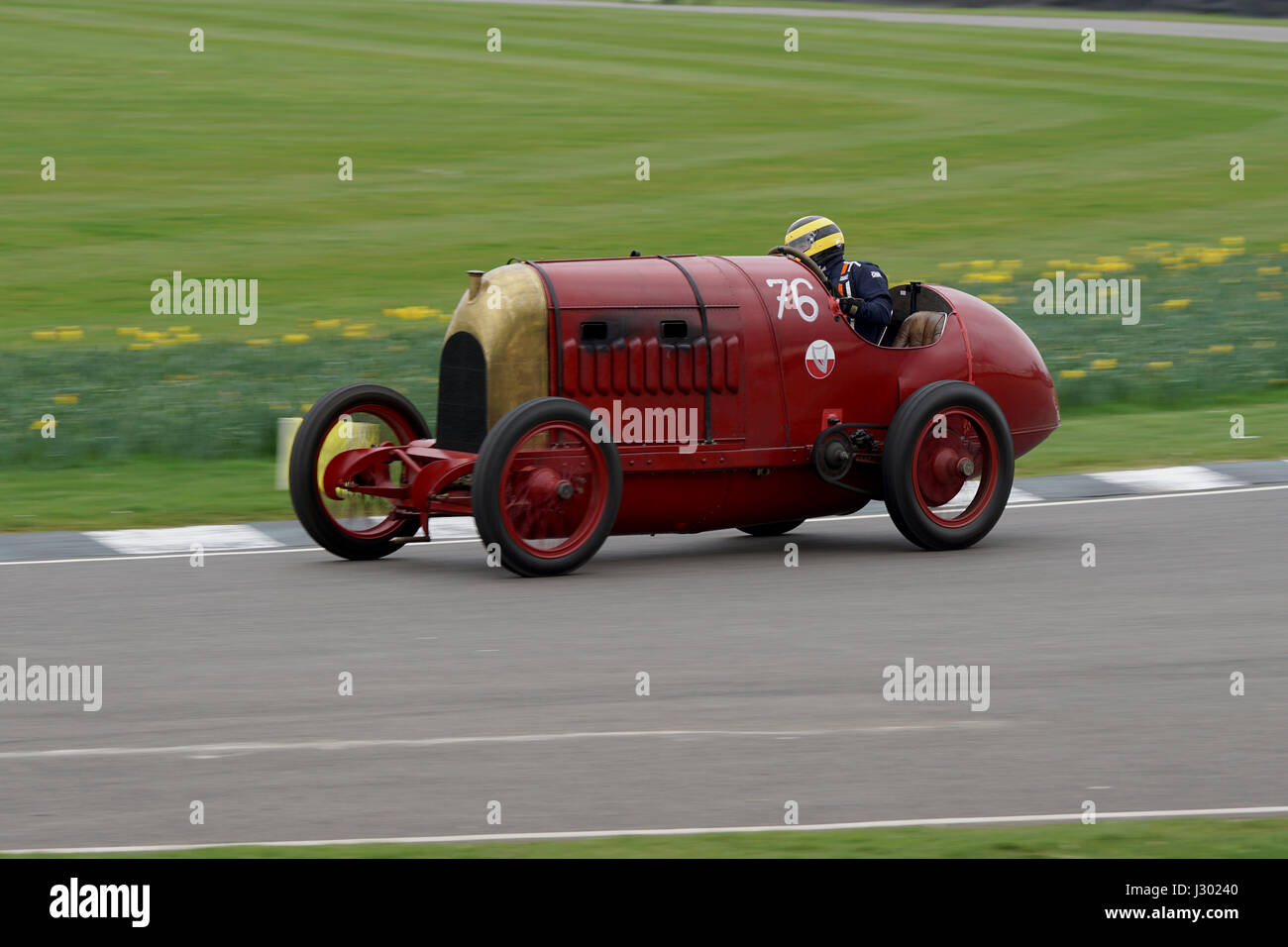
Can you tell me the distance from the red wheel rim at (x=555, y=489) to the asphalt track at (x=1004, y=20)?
1570 inches

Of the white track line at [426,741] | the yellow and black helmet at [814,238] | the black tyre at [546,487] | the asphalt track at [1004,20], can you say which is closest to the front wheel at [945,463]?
the yellow and black helmet at [814,238]

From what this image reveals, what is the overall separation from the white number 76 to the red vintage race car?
0.4 inches

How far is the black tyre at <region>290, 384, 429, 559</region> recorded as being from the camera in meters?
11.3

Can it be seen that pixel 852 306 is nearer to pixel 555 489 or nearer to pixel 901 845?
pixel 555 489

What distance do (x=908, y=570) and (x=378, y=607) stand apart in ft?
8.66

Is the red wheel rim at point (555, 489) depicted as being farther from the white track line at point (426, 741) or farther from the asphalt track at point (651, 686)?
the white track line at point (426, 741)

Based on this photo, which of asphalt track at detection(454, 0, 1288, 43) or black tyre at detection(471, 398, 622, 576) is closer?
black tyre at detection(471, 398, 622, 576)

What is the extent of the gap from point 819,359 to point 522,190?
65.0 feet

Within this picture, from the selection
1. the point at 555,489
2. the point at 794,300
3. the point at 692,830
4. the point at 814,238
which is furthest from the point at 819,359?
the point at 692,830

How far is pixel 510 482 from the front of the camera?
10656mm

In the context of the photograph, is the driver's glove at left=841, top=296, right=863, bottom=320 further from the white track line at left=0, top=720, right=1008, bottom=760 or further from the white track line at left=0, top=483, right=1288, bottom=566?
the white track line at left=0, top=720, right=1008, bottom=760

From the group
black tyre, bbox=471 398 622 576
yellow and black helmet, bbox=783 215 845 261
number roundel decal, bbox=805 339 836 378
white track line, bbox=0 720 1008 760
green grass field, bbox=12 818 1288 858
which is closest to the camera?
green grass field, bbox=12 818 1288 858

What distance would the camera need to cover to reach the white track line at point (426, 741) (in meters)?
7.58

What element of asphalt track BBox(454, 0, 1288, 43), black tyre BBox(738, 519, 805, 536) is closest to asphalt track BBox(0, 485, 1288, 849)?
black tyre BBox(738, 519, 805, 536)
